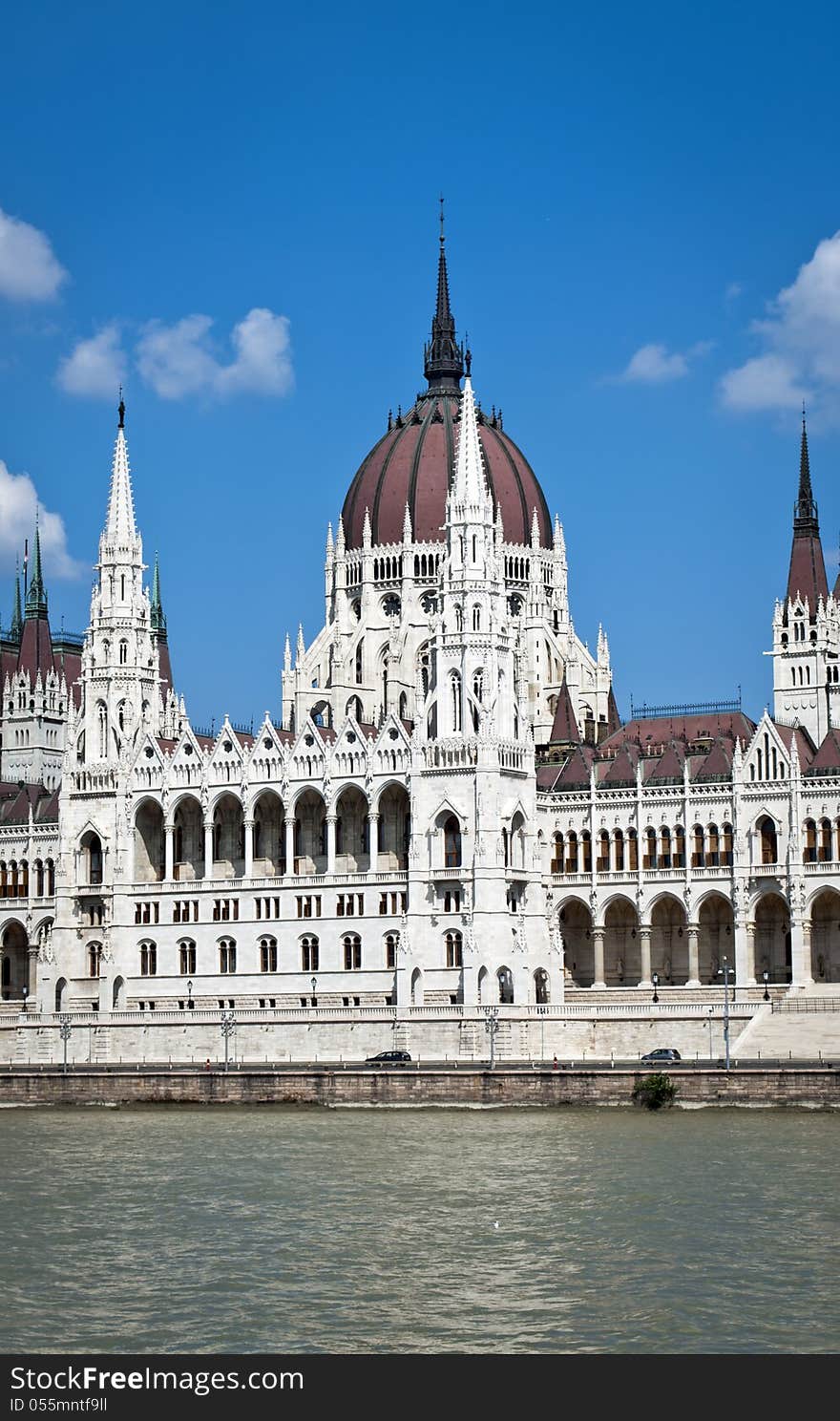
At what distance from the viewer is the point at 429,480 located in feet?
443

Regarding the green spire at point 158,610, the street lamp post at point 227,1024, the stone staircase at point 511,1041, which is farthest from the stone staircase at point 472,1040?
the green spire at point 158,610

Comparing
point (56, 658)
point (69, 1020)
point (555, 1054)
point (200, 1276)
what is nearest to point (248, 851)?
point (69, 1020)

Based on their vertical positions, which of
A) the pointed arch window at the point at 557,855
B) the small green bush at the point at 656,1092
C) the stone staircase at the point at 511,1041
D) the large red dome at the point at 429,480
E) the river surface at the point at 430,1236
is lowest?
the river surface at the point at 430,1236

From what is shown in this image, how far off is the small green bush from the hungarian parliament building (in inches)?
728

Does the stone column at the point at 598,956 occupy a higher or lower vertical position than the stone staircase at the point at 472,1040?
higher

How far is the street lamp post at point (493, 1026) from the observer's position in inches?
3646

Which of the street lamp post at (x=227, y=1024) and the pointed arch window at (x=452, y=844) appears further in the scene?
the pointed arch window at (x=452, y=844)

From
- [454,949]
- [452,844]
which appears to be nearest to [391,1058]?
[454,949]

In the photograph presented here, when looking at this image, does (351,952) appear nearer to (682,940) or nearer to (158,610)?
(682,940)

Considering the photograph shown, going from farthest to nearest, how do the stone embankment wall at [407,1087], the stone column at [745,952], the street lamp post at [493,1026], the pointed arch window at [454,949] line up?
the stone column at [745,952] < the pointed arch window at [454,949] < the street lamp post at [493,1026] < the stone embankment wall at [407,1087]

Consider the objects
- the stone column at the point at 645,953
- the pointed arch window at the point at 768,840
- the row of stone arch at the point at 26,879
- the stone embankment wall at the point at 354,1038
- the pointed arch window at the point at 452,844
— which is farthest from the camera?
the row of stone arch at the point at 26,879

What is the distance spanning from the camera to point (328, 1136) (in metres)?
77.1

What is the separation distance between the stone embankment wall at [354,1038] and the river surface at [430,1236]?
14.2 meters

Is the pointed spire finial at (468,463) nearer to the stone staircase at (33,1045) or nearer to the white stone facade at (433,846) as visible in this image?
the white stone facade at (433,846)
